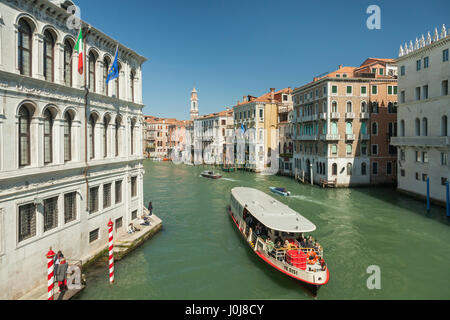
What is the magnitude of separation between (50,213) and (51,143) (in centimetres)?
242

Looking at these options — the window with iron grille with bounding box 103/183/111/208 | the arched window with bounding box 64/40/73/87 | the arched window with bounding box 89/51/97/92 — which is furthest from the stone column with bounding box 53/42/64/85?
the window with iron grille with bounding box 103/183/111/208

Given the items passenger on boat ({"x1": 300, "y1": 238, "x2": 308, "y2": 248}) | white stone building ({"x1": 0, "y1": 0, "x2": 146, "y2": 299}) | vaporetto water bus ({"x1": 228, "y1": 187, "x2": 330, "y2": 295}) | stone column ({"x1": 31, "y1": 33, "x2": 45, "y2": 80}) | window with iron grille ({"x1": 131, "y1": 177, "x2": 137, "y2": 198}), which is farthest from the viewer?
window with iron grille ({"x1": 131, "y1": 177, "x2": 137, "y2": 198})

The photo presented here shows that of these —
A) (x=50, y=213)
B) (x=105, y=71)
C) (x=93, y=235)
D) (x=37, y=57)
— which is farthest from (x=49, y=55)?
(x=93, y=235)

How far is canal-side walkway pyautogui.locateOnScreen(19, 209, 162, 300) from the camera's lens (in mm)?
9657

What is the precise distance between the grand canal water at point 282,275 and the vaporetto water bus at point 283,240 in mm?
620

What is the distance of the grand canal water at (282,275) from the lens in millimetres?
11383

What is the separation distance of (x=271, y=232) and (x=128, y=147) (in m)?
8.20

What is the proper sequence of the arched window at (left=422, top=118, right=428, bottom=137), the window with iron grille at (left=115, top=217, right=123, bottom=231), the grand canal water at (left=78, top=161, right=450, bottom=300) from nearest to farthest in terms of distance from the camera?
the grand canal water at (left=78, top=161, right=450, bottom=300)
the window with iron grille at (left=115, top=217, right=123, bottom=231)
the arched window at (left=422, top=118, right=428, bottom=137)

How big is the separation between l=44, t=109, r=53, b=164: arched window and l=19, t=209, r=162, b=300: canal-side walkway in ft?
13.8

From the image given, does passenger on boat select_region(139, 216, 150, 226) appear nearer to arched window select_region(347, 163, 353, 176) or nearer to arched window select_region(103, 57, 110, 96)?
arched window select_region(103, 57, 110, 96)

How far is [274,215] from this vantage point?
14.8 metres
